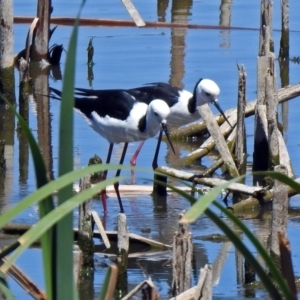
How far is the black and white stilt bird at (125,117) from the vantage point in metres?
7.50

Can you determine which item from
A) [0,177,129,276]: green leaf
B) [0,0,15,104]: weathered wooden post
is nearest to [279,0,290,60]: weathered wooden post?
[0,0,15,104]: weathered wooden post

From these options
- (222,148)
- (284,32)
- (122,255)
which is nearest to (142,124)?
(222,148)

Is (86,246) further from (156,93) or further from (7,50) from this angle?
(7,50)

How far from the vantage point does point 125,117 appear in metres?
7.59

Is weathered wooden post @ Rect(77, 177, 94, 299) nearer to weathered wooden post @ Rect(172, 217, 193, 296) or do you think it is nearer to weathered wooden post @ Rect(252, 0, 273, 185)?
weathered wooden post @ Rect(172, 217, 193, 296)

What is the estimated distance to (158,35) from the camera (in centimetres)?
1401

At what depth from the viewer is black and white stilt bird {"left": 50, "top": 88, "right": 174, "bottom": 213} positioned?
24.6 feet

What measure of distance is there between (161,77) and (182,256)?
7778 millimetres

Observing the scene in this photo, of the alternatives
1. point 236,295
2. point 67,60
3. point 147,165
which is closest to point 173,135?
point 147,165

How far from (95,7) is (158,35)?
1.98 metres

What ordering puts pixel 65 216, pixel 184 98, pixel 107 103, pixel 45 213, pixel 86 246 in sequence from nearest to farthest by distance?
1. pixel 65 216
2. pixel 45 213
3. pixel 86 246
4. pixel 107 103
5. pixel 184 98

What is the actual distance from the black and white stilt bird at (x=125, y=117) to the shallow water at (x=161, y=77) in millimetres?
361

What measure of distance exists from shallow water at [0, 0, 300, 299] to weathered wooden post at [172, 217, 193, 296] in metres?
1.03

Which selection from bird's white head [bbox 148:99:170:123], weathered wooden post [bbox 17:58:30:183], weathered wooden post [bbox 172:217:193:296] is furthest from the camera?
weathered wooden post [bbox 17:58:30:183]
